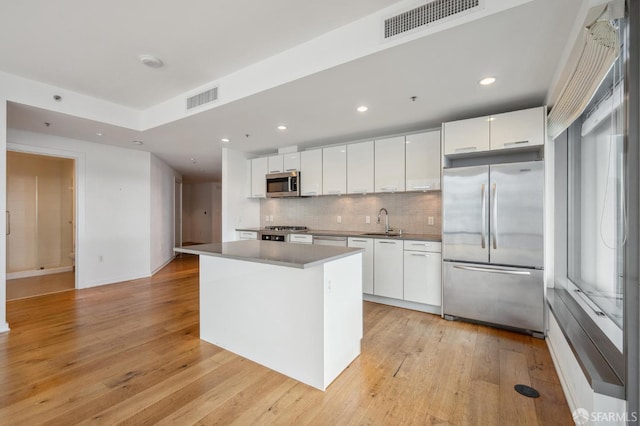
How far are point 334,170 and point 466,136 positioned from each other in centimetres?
190

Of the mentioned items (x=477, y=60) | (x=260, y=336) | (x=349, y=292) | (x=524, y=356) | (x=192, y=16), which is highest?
(x=192, y=16)

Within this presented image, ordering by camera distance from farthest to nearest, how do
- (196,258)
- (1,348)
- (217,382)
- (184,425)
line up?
(196,258) < (1,348) < (217,382) < (184,425)

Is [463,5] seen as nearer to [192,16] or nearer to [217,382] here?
[192,16]

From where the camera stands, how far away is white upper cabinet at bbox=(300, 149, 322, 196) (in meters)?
4.54

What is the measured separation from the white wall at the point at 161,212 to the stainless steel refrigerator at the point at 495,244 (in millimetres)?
5459

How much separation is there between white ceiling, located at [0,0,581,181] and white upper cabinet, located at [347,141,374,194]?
15.7 inches

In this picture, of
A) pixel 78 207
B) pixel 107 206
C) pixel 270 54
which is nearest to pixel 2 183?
pixel 78 207

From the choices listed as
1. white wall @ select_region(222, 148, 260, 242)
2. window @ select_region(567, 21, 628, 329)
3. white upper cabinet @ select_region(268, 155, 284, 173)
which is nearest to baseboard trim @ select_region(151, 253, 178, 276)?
white wall @ select_region(222, 148, 260, 242)

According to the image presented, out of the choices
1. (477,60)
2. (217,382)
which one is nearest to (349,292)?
(217,382)

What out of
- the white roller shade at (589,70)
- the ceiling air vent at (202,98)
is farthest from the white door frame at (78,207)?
the white roller shade at (589,70)

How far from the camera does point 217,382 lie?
78.7 inches

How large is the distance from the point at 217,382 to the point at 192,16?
263cm

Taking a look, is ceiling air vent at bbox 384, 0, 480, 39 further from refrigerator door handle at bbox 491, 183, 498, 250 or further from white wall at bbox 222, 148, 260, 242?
white wall at bbox 222, 148, 260, 242

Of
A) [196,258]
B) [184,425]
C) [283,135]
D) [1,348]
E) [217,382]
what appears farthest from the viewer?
[196,258]
